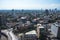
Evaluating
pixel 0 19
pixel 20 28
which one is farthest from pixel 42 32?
pixel 0 19

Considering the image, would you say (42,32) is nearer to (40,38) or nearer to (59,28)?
(40,38)

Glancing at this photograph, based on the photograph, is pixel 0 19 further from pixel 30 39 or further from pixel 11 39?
pixel 30 39

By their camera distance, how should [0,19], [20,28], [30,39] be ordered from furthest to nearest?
[0,19] → [20,28] → [30,39]

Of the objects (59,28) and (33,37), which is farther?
(59,28)

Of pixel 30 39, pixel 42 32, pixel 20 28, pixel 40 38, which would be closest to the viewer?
pixel 30 39

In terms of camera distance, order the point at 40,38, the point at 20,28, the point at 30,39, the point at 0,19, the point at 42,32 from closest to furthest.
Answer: the point at 30,39, the point at 40,38, the point at 42,32, the point at 20,28, the point at 0,19

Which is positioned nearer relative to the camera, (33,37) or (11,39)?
(33,37)

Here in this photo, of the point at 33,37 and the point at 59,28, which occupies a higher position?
the point at 59,28

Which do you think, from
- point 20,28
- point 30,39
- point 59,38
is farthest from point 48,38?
point 20,28

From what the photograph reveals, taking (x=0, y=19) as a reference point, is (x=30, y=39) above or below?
below
